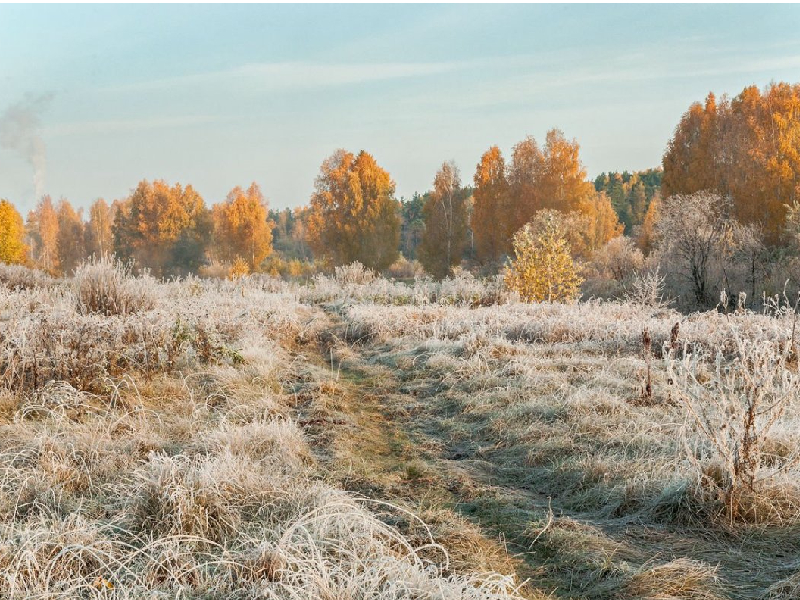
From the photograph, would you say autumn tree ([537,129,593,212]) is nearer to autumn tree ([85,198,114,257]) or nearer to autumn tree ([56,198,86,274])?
autumn tree ([56,198,86,274])

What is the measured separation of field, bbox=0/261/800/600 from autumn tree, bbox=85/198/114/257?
50840 mm

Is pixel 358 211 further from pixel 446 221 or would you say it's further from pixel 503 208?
pixel 503 208

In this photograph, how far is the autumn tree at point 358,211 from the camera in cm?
3103

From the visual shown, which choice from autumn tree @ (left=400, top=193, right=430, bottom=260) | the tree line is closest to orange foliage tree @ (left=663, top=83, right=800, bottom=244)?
the tree line

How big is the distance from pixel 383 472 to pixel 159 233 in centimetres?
3873

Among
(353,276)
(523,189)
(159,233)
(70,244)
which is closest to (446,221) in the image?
(523,189)

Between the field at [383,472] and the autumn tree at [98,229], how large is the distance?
50840 millimetres

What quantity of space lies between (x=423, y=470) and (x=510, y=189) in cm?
2634

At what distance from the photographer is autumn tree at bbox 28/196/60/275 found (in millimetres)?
55125

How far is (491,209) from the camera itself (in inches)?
1195

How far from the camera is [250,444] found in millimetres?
4617

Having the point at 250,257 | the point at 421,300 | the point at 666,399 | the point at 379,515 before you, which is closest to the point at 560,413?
the point at 666,399

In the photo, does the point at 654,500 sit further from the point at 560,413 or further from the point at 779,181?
the point at 779,181

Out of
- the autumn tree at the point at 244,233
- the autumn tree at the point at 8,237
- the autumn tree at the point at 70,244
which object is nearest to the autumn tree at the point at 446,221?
the autumn tree at the point at 244,233
